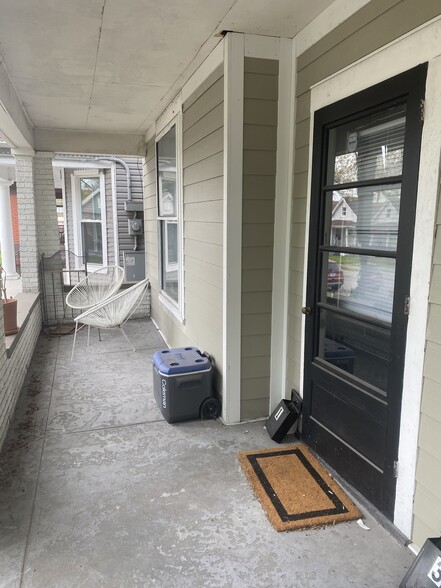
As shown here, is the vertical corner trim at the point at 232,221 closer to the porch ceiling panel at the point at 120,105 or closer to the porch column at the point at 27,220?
the porch ceiling panel at the point at 120,105

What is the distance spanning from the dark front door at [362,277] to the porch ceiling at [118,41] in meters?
0.70

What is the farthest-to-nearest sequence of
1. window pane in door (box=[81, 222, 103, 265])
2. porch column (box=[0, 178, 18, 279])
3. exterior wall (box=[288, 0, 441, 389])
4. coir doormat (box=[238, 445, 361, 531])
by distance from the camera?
porch column (box=[0, 178, 18, 279]) → window pane in door (box=[81, 222, 103, 265]) → coir doormat (box=[238, 445, 361, 531]) → exterior wall (box=[288, 0, 441, 389])

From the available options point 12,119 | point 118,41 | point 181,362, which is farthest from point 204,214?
point 12,119

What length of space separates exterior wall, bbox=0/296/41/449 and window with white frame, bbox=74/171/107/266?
11.6 ft

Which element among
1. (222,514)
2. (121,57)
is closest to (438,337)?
(222,514)

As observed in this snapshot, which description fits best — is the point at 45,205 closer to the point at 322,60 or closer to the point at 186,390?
the point at 186,390

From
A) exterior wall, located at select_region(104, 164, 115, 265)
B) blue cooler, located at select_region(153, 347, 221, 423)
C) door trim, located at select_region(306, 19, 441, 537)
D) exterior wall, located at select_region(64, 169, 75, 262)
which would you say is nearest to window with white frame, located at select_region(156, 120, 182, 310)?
blue cooler, located at select_region(153, 347, 221, 423)

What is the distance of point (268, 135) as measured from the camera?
2.71m

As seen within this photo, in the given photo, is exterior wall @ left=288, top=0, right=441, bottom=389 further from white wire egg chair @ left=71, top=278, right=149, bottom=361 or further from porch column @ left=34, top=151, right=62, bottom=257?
porch column @ left=34, top=151, right=62, bottom=257

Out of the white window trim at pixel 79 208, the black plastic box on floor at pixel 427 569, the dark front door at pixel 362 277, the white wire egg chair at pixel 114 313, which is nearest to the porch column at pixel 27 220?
the white wire egg chair at pixel 114 313

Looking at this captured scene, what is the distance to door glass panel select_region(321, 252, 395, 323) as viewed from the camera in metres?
2.00

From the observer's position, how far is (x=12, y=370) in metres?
3.19

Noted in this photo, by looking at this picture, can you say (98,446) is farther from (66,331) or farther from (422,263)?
(66,331)

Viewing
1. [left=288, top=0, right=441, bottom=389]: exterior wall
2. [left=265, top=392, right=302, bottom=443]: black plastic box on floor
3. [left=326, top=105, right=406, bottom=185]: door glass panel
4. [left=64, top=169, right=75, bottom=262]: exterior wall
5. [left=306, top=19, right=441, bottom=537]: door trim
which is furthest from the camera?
[left=64, top=169, right=75, bottom=262]: exterior wall
